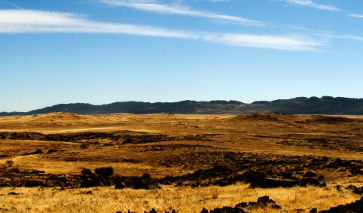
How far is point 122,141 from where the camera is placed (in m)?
62.9

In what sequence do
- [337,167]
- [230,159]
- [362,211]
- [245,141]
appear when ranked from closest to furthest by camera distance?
[362,211]
[337,167]
[230,159]
[245,141]

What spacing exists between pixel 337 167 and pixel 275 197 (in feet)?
45.8

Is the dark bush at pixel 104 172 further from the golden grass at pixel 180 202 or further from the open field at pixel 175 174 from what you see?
the golden grass at pixel 180 202

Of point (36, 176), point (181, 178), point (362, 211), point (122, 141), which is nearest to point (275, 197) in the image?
point (362, 211)

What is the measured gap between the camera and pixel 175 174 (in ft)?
110

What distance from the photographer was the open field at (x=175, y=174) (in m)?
16.4

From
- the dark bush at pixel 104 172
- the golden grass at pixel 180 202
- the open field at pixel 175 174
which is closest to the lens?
the golden grass at pixel 180 202

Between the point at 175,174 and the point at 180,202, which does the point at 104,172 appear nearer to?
the point at 175,174

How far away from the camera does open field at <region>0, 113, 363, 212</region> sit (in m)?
16.4

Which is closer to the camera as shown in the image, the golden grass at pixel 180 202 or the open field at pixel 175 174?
the golden grass at pixel 180 202

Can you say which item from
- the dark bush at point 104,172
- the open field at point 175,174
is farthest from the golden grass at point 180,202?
the dark bush at point 104,172

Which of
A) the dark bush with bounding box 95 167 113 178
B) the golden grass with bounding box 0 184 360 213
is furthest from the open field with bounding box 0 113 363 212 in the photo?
the dark bush with bounding box 95 167 113 178

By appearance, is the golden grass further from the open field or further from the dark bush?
the dark bush

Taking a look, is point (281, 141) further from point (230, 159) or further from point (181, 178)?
point (181, 178)
